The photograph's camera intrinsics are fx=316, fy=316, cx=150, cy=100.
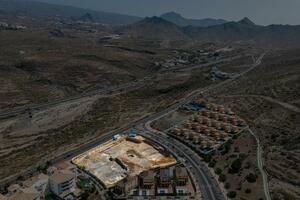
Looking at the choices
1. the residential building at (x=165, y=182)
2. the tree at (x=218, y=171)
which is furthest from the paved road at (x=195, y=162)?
the residential building at (x=165, y=182)

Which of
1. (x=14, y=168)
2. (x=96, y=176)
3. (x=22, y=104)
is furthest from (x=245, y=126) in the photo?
(x=22, y=104)

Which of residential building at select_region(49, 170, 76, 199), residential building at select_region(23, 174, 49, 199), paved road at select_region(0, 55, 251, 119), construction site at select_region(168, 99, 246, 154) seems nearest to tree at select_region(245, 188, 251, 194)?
construction site at select_region(168, 99, 246, 154)

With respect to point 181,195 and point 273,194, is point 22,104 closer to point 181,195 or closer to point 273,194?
point 181,195

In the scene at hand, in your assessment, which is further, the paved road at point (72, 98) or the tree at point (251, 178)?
the paved road at point (72, 98)

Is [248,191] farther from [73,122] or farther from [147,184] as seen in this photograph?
[73,122]

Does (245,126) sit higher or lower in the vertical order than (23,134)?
higher

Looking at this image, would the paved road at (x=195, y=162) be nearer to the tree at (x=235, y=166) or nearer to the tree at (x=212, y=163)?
the tree at (x=212, y=163)

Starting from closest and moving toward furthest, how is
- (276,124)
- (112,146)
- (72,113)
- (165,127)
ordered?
(112,146)
(276,124)
(165,127)
(72,113)
